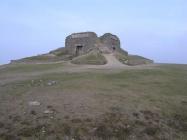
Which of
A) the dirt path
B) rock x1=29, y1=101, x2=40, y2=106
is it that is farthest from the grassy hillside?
the dirt path

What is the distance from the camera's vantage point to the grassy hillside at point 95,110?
13188 millimetres

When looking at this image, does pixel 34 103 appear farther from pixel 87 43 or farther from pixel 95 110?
pixel 87 43

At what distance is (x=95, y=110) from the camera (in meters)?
15.0

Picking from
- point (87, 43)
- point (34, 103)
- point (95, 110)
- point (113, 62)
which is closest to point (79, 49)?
point (87, 43)

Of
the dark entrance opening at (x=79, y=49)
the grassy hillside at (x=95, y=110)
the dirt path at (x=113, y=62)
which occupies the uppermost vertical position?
the dark entrance opening at (x=79, y=49)

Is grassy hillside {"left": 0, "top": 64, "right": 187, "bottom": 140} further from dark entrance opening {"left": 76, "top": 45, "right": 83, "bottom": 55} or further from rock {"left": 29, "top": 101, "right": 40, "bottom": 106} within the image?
dark entrance opening {"left": 76, "top": 45, "right": 83, "bottom": 55}

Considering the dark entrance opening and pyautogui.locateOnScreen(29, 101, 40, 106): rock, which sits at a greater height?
the dark entrance opening

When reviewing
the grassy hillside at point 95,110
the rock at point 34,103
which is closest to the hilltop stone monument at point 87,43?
the grassy hillside at point 95,110

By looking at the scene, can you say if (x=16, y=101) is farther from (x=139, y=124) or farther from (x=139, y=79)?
(x=139, y=79)

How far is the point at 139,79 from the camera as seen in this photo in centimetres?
2314

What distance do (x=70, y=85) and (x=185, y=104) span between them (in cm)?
772

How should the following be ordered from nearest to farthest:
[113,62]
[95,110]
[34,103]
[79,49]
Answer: [95,110] < [34,103] < [113,62] < [79,49]

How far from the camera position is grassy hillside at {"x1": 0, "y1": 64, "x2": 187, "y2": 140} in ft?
43.3

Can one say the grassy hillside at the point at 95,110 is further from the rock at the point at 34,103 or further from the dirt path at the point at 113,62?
the dirt path at the point at 113,62
